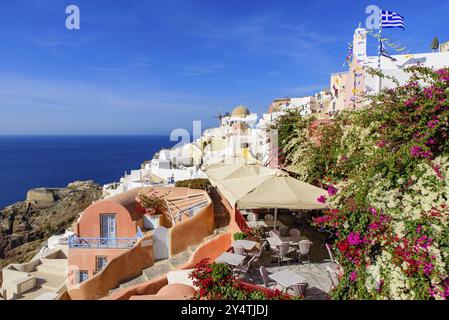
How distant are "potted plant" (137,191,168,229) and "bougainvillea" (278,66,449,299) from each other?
967cm

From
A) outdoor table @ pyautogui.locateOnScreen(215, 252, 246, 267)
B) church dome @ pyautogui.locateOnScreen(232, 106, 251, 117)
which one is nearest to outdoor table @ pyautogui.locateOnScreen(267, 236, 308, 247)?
outdoor table @ pyautogui.locateOnScreen(215, 252, 246, 267)

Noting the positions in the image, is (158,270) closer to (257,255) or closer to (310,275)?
(257,255)

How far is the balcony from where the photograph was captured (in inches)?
558

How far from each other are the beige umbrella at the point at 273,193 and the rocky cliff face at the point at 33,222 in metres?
26.5

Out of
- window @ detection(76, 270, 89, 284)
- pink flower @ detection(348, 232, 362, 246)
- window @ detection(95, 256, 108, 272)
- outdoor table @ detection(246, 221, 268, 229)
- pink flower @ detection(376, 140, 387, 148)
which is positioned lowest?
window @ detection(76, 270, 89, 284)

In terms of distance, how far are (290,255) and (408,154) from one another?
479 cm

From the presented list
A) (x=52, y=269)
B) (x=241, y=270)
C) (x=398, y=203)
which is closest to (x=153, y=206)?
(x=241, y=270)

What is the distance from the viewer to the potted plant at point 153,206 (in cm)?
1546

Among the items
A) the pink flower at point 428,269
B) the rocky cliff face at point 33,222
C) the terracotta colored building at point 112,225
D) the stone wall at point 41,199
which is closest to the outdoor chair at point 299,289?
the pink flower at point 428,269

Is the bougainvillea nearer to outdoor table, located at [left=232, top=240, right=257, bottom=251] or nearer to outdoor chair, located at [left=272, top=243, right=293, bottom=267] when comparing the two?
outdoor chair, located at [left=272, top=243, right=293, bottom=267]

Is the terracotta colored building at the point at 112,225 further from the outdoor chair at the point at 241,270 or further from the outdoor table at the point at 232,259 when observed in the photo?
the outdoor chair at the point at 241,270

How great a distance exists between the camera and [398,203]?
19.1 ft

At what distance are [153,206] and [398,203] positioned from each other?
11.9 meters
